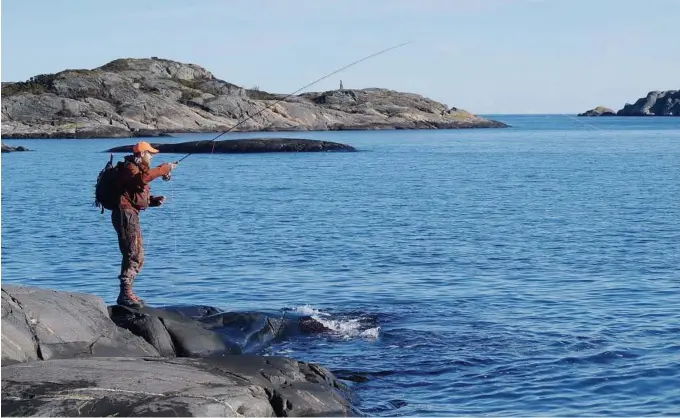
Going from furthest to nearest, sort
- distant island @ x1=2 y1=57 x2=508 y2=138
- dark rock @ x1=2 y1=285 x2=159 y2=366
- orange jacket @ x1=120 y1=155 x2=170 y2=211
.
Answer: distant island @ x1=2 y1=57 x2=508 y2=138 → orange jacket @ x1=120 y1=155 x2=170 y2=211 → dark rock @ x1=2 y1=285 x2=159 y2=366

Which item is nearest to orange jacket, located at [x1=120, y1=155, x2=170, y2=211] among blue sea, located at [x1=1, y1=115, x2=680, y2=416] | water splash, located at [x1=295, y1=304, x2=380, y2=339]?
blue sea, located at [x1=1, y1=115, x2=680, y2=416]

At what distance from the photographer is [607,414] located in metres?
13.1

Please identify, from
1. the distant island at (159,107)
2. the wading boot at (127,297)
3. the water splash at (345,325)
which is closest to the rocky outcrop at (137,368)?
the wading boot at (127,297)

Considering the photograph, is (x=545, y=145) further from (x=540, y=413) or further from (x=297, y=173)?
(x=540, y=413)

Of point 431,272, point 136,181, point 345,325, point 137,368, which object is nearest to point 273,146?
point 431,272

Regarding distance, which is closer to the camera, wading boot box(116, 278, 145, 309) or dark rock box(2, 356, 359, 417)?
dark rock box(2, 356, 359, 417)

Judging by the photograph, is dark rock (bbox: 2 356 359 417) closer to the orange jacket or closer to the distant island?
the orange jacket

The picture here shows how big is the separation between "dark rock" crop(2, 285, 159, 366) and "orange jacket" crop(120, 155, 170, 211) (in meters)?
1.55

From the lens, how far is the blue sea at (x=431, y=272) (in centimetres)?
1488

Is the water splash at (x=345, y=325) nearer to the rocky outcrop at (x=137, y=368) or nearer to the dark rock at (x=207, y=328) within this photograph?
the dark rock at (x=207, y=328)

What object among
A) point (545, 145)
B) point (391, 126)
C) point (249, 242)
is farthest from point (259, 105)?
point (249, 242)

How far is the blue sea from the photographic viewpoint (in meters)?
14.9

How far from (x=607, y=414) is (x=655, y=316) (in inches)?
238

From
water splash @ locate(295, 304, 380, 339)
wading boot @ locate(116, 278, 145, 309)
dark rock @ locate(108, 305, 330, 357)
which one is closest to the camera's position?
dark rock @ locate(108, 305, 330, 357)
